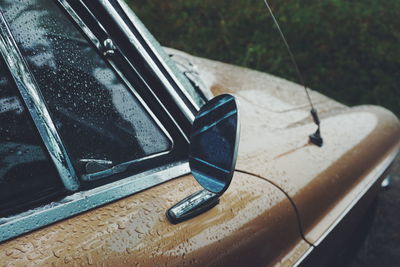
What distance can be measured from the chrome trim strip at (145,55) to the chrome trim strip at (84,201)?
0.62 ft

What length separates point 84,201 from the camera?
42.4 inches

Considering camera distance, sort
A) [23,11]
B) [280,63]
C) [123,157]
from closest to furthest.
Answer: [23,11]
[123,157]
[280,63]

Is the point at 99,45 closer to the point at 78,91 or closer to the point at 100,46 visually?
the point at 100,46

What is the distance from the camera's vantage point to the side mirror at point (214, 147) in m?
1.04

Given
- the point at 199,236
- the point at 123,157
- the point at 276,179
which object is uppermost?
the point at 123,157

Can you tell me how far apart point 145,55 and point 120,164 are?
370 mm

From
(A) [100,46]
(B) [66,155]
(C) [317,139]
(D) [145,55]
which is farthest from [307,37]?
(B) [66,155]

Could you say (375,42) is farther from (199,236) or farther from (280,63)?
(199,236)

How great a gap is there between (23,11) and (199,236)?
0.82 meters

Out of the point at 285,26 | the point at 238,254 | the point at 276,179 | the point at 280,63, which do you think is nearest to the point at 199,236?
the point at 238,254

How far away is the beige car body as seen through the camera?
1004mm

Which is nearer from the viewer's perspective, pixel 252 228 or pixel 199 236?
pixel 199 236

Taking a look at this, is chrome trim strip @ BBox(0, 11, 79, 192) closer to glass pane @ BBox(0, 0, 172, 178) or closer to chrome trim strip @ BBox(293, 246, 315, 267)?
glass pane @ BBox(0, 0, 172, 178)

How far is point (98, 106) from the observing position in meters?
1.18
